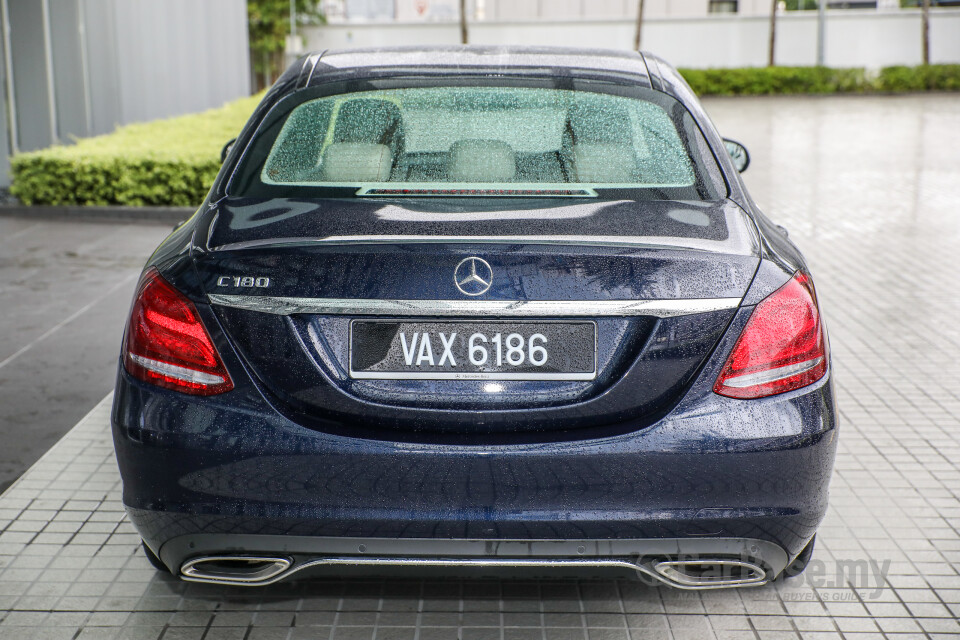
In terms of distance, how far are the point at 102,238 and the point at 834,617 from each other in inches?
331

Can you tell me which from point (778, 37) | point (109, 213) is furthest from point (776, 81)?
point (109, 213)

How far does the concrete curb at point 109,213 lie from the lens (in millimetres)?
10898

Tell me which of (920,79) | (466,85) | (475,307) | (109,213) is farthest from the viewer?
(920,79)

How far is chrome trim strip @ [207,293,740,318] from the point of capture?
2.27 m

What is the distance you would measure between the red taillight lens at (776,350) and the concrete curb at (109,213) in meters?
9.25

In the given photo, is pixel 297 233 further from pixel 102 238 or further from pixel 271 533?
pixel 102 238

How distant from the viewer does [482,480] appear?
232cm

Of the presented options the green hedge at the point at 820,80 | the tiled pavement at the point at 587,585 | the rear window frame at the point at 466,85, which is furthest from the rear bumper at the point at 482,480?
the green hedge at the point at 820,80

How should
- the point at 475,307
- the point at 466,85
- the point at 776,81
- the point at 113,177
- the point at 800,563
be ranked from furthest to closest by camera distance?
1. the point at 776,81
2. the point at 113,177
3. the point at 466,85
4. the point at 800,563
5. the point at 475,307

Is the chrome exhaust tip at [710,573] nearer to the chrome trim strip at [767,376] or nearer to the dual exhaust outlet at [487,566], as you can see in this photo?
the dual exhaust outlet at [487,566]

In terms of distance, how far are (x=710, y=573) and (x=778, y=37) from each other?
152 feet

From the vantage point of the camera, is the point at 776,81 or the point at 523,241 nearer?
the point at 523,241

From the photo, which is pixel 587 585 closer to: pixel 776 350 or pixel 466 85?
pixel 776 350

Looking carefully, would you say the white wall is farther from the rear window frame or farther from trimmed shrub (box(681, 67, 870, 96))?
the rear window frame
